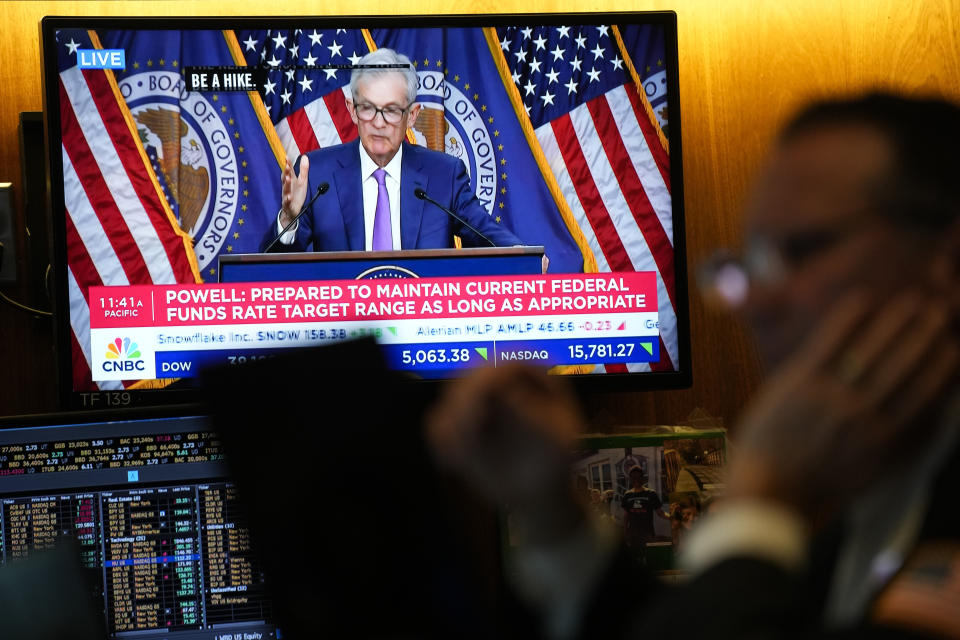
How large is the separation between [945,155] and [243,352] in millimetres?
1298

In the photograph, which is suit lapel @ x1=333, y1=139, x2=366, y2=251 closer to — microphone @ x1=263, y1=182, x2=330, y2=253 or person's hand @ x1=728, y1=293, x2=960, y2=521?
microphone @ x1=263, y1=182, x2=330, y2=253

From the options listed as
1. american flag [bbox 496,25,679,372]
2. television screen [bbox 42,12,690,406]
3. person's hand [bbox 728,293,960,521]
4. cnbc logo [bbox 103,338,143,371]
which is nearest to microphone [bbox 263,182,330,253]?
television screen [bbox 42,12,690,406]

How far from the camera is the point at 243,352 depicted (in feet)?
5.79

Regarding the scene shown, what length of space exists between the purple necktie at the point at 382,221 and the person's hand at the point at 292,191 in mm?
120

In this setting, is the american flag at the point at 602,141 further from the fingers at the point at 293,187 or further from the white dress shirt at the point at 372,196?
the fingers at the point at 293,187

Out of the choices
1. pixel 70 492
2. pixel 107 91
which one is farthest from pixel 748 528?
pixel 107 91

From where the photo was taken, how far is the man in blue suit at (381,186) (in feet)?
5.88

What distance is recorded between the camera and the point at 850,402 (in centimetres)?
57

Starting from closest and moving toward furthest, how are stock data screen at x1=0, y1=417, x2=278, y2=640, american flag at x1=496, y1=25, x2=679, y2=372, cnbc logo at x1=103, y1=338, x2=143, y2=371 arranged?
1. stock data screen at x1=0, y1=417, x2=278, y2=640
2. cnbc logo at x1=103, y1=338, x2=143, y2=371
3. american flag at x1=496, y1=25, x2=679, y2=372

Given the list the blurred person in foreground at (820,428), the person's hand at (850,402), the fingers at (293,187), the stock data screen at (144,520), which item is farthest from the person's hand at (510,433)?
the fingers at (293,187)

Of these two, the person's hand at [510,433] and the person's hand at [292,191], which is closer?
the person's hand at [510,433]

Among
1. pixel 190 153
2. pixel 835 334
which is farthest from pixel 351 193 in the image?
pixel 835 334

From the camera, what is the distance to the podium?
178 cm

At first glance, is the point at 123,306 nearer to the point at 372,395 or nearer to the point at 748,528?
the point at 372,395
